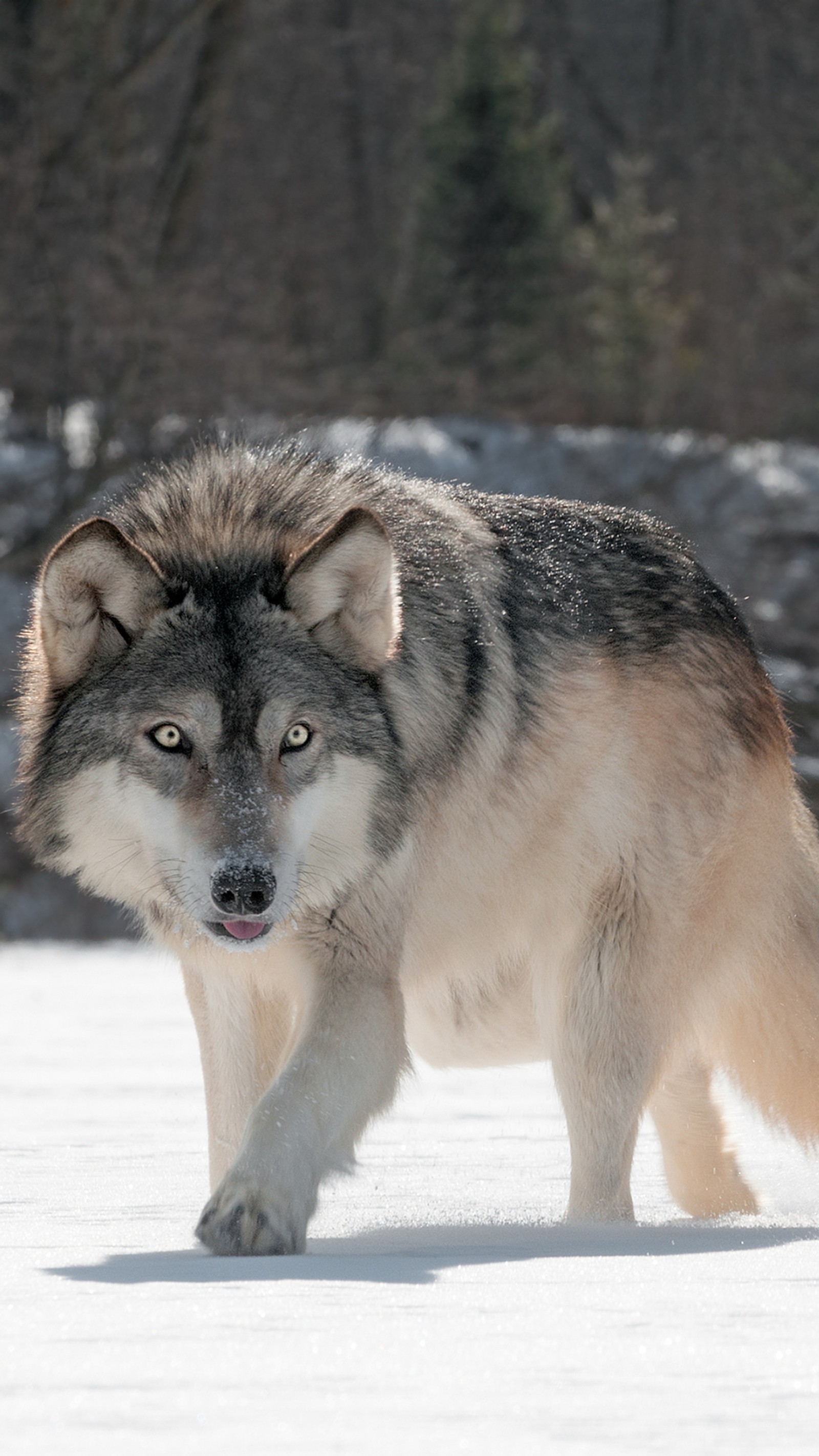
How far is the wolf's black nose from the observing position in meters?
3.09

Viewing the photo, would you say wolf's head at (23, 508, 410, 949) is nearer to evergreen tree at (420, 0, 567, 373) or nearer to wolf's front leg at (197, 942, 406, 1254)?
wolf's front leg at (197, 942, 406, 1254)

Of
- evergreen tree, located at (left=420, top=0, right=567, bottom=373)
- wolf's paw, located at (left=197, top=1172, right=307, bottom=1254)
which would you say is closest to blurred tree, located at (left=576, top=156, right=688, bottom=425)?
evergreen tree, located at (left=420, top=0, right=567, bottom=373)

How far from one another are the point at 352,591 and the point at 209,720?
46 centimetres

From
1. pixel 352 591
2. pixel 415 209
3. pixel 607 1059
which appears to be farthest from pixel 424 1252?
pixel 415 209

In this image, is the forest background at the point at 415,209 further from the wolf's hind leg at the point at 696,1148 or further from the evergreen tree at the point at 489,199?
the wolf's hind leg at the point at 696,1148

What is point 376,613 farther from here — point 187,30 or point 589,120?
point 589,120

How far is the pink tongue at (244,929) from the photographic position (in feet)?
10.6

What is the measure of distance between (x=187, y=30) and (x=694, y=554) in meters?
17.9

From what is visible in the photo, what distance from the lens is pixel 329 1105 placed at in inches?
129

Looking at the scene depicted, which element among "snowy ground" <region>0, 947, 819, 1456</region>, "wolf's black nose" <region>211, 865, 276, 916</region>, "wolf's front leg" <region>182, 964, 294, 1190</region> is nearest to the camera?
"snowy ground" <region>0, 947, 819, 1456</region>

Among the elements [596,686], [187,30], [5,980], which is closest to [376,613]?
[596,686]

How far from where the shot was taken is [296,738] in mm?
3436

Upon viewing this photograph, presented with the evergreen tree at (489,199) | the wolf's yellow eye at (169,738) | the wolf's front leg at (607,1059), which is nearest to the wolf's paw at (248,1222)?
the wolf's yellow eye at (169,738)

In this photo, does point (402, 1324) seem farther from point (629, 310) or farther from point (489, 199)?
point (489, 199)
